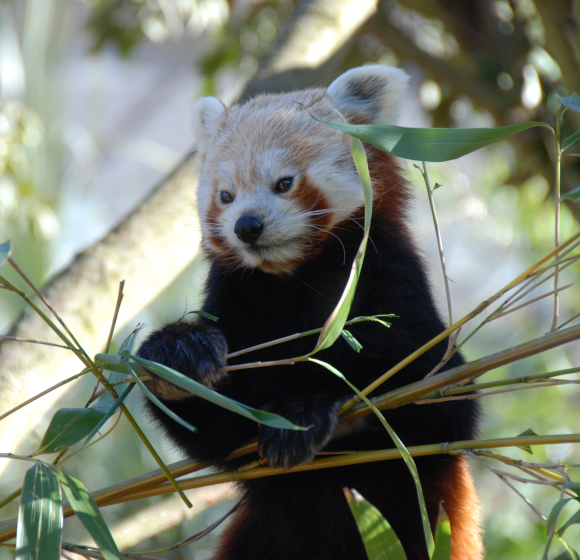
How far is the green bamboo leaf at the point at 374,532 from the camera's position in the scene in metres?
1.00

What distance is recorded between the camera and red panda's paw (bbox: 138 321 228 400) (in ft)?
4.51

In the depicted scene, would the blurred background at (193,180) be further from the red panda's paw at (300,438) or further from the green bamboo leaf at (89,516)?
the green bamboo leaf at (89,516)

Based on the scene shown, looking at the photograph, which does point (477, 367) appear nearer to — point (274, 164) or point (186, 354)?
point (186, 354)

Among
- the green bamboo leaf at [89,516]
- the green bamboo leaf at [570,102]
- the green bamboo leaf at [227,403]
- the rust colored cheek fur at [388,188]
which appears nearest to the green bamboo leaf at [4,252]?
the green bamboo leaf at [227,403]

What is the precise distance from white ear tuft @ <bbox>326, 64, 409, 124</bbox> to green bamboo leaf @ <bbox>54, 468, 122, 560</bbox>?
1.42 meters

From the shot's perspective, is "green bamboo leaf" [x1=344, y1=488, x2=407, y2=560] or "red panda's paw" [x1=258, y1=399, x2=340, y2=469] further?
"red panda's paw" [x1=258, y1=399, x2=340, y2=469]

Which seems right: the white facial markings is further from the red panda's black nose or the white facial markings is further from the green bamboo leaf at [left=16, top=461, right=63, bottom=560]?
the green bamboo leaf at [left=16, top=461, right=63, bottom=560]

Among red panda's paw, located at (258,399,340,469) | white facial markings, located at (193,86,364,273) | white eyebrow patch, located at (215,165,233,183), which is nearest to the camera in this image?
red panda's paw, located at (258,399,340,469)

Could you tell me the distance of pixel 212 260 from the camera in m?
1.92

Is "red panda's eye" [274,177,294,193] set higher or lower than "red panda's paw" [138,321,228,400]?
higher

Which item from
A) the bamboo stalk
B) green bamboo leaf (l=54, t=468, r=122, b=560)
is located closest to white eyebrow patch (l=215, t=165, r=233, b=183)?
the bamboo stalk

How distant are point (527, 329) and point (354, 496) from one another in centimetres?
486

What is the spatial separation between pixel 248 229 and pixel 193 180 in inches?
34.8

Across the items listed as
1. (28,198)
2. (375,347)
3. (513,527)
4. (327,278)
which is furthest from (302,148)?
(513,527)
